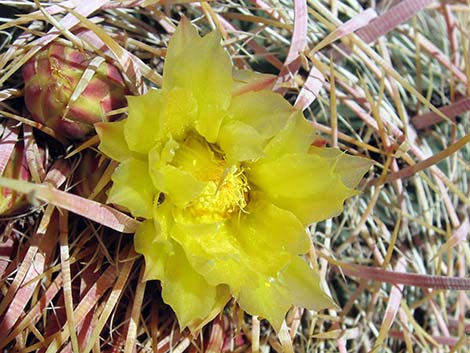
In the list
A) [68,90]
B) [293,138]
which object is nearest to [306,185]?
[293,138]

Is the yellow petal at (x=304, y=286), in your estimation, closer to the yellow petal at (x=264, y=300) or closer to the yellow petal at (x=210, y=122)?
the yellow petal at (x=264, y=300)

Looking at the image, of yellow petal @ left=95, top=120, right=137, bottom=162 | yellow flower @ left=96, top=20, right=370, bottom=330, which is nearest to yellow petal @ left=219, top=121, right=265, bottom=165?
yellow flower @ left=96, top=20, right=370, bottom=330

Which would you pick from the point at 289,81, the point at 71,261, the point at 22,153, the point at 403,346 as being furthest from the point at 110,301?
the point at 403,346

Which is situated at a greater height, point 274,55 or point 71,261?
point 274,55

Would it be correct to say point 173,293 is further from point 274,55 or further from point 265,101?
point 274,55

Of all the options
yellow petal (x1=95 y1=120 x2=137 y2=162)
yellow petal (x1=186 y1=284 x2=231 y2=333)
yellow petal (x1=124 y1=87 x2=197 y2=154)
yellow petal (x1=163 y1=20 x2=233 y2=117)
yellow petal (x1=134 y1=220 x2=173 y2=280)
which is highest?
yellow petal (x1=163 y1=20 x2=233 y2=117)

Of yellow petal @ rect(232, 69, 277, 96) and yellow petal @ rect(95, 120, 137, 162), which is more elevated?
yellow petal @ rect(232, 69, 277, 96)

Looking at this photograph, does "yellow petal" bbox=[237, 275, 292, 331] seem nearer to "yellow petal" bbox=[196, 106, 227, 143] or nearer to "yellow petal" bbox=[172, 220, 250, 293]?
"yellow petal" bbox=[172, 220, 250, 293]
